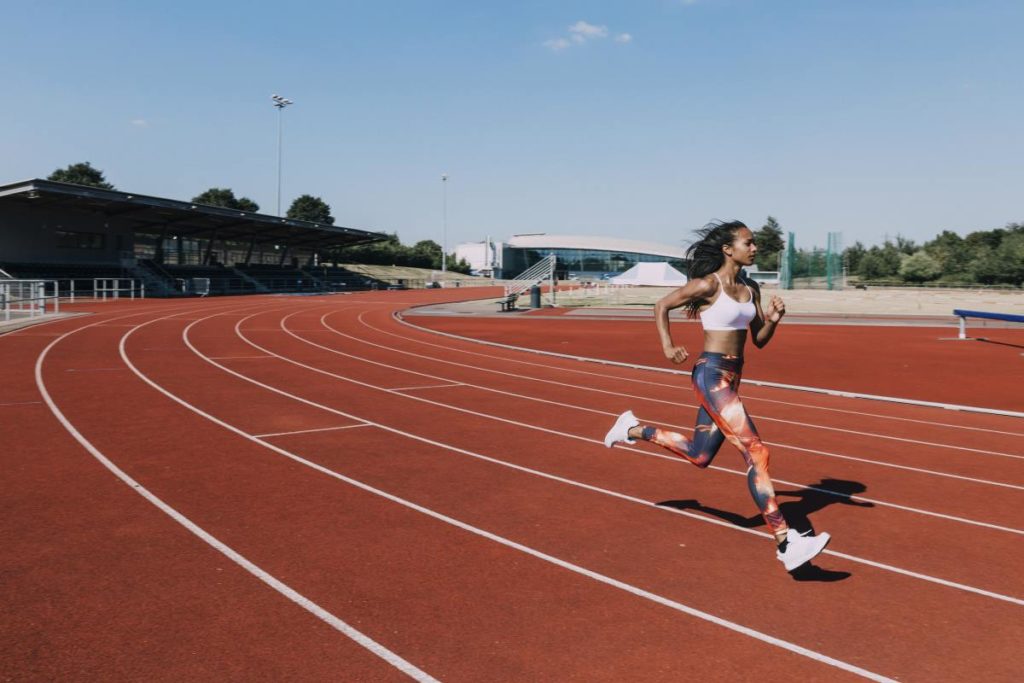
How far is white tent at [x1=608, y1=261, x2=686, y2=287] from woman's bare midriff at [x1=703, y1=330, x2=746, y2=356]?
42.4m

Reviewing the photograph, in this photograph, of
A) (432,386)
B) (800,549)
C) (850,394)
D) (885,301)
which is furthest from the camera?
(885,301)

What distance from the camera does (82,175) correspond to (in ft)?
334

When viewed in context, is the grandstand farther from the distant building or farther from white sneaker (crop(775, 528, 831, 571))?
the distant building

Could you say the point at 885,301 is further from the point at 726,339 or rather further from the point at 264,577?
the point at 264,577

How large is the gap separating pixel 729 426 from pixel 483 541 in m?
1.96

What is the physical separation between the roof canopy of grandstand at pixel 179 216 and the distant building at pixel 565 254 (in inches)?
1856

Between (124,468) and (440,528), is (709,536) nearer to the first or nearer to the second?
(440,528)

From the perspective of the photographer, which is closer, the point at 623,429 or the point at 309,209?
the point at 623,429

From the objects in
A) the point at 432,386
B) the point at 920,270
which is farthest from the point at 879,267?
the point at 432,386

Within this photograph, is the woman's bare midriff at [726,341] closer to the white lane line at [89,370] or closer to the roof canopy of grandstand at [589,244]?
the white lane line at [89,370]

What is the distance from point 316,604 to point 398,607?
49 cm

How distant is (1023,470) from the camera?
7.51m

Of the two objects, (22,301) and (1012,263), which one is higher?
(1012,263)

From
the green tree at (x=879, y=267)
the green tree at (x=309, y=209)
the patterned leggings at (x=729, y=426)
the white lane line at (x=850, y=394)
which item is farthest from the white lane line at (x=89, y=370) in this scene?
the green tree at (x=309, y=209)
